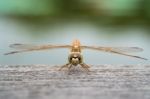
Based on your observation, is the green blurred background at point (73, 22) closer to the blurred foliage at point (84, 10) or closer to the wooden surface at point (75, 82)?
the blurred foliage at point (84, 10)

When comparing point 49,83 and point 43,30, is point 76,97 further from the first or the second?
point 43,30

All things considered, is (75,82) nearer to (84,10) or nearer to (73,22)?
(84,10)

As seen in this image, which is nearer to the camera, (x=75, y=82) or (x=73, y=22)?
(x=75, y=82)

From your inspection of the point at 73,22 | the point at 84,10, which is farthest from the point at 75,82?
the point at 73,22

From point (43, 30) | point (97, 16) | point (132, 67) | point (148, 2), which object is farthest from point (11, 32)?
point (132, 67)

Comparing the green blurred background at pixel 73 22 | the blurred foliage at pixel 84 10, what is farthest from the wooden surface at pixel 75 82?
the blurred foliage at pixel 84 10

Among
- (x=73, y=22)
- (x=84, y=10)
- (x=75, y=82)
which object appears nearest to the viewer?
(x=75, y=82)
